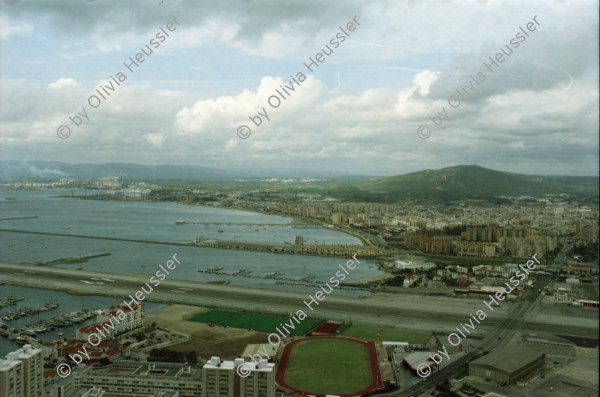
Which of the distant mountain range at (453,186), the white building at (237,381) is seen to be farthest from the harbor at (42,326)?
the distant mountain range at (453,186)

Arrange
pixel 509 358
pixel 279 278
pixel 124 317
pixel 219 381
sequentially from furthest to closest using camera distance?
pixel 279 278
pixel 124 317
pixel 509 358
pixel 219 381

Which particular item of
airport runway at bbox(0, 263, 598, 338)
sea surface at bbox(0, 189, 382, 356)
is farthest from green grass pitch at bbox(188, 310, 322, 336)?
sea surface at bbox(0, 189, 382, 356)

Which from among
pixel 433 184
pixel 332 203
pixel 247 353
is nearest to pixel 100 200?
pixel 332 203

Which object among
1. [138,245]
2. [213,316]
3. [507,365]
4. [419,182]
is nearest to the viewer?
[507,365]

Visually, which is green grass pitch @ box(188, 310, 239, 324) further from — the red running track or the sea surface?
the sea surface

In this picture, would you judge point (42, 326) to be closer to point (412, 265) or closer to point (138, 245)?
point (412, 265)

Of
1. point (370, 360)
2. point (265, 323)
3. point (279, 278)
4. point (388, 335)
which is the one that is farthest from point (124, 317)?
point (279, 278)

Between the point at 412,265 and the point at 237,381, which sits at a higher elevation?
the point at 237,381
